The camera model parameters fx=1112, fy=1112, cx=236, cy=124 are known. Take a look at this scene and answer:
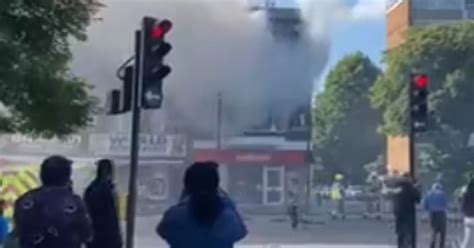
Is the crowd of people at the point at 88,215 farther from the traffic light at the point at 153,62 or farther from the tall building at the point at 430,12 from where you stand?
the tall building at the point at 430,12

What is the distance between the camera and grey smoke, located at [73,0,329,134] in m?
49.7

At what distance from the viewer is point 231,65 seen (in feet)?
171

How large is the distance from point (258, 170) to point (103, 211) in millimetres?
42710

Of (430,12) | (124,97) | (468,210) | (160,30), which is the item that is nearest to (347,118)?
(430,12)

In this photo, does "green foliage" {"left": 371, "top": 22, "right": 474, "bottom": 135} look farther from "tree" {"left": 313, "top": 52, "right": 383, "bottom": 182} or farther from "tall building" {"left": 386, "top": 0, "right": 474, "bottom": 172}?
"tree" {"left": 313, "top": 52, "right": 383, "bottom": 182}

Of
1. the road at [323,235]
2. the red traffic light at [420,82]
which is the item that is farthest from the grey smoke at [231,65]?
the red traffic light at [420,82]

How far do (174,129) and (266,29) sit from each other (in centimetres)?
687

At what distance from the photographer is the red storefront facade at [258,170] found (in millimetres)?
49969

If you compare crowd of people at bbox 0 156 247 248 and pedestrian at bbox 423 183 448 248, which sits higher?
crowd of people at bbox 0 156 247 248

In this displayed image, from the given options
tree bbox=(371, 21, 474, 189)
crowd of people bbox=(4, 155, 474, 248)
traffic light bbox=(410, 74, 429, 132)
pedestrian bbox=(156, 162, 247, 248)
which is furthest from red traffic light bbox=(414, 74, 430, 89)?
tree bbox=(371, 21, 474, 189)

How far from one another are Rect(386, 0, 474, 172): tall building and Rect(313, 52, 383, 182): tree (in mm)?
2032

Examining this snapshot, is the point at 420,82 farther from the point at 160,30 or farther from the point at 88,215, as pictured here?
the point at 88,215

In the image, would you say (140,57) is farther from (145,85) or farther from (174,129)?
(174,129)

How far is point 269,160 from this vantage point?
5150 cm
